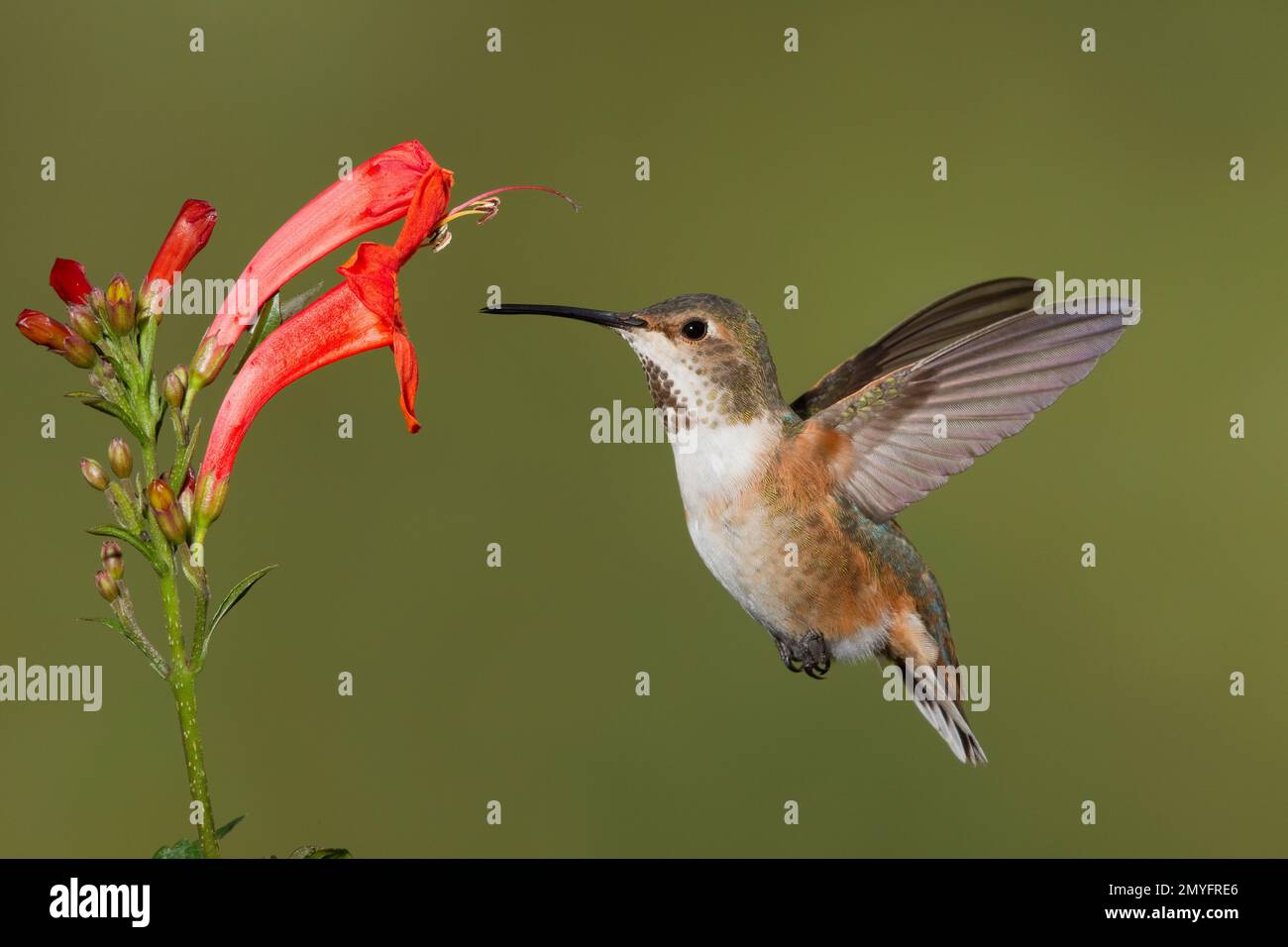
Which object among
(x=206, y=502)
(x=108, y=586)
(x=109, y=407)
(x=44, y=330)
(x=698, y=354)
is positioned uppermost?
(x=698, y=354)

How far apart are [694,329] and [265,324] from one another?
2.70ft

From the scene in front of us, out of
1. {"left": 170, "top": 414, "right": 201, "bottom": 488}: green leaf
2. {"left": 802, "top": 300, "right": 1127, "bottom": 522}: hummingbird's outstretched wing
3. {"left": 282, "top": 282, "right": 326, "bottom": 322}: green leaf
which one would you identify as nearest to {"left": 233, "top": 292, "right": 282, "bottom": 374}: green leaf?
{"left": 282, "top": 282, "right": 326, "bottom": 322}: green leaf

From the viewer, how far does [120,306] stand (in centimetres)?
181

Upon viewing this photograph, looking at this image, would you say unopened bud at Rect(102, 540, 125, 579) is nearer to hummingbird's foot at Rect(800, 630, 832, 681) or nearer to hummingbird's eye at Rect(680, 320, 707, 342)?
hummingbird's eye at Rect(680, 320, 707, 342)

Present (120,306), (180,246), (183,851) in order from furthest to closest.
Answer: (180,246), (120,306), (183,851)

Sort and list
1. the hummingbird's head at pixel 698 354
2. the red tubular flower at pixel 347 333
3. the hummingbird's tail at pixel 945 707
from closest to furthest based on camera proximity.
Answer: the red tubular flower at pixel 347 333
the hummingbird's head at pixel 698 354
the hummingbird's tail at pixel 945 707

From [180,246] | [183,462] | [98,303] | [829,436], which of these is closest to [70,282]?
[98,303]

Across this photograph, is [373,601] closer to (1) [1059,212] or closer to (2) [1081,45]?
(1) [1059,212]

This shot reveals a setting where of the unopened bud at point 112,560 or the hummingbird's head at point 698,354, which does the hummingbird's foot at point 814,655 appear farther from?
the unopened bud at point 112,560

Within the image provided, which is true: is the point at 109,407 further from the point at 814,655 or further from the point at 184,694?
the point at 814,655

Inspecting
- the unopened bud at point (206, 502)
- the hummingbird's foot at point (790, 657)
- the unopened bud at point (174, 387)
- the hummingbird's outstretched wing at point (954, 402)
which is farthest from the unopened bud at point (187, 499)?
the hummingbird's foot at point (790, 657)

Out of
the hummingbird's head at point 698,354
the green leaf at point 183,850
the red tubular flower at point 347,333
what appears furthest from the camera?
the hummingbird's head at point 698,354

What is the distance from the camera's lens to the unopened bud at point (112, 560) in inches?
72.3

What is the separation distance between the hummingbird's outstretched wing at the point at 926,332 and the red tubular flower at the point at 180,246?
1385 mm
